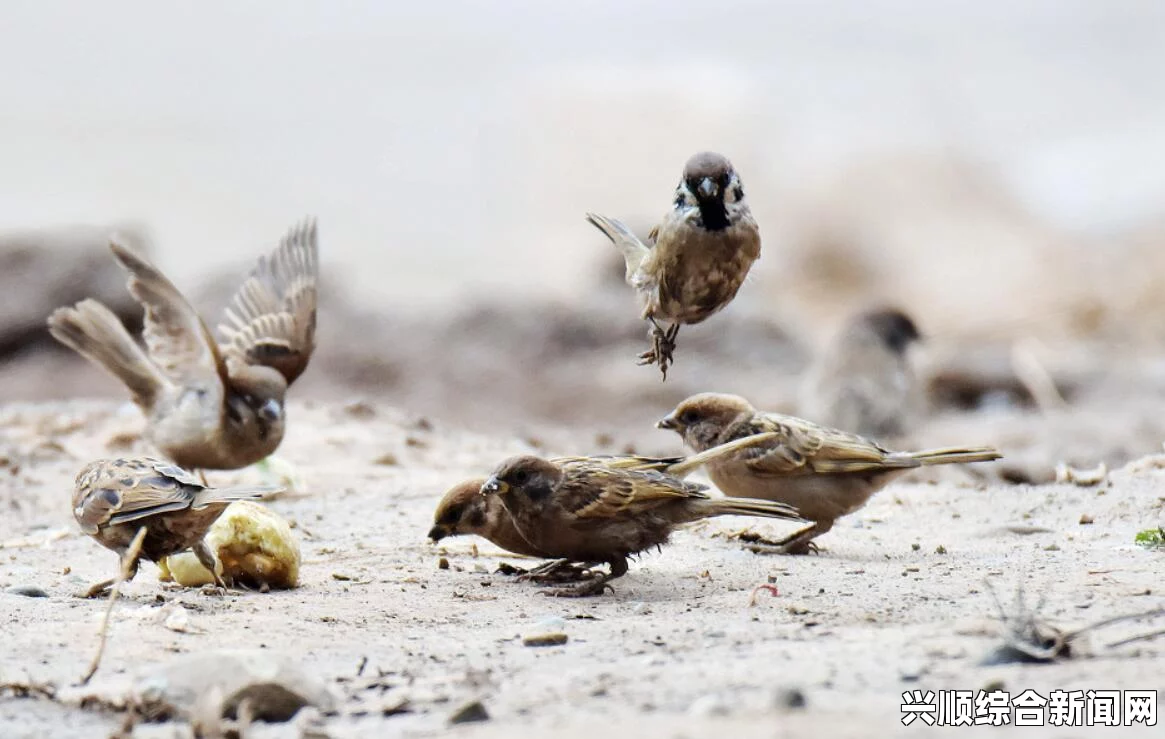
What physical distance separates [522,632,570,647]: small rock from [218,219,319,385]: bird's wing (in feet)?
14.9

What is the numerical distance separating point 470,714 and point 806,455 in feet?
10.6

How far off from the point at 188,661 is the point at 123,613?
1117 millimetres

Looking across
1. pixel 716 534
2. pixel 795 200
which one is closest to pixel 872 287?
pixel 795 200

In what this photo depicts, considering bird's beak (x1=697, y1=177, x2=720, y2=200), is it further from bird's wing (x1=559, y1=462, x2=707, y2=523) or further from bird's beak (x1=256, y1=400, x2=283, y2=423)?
bird's beak (x1=256, y1=400, x2=283, y2=423)

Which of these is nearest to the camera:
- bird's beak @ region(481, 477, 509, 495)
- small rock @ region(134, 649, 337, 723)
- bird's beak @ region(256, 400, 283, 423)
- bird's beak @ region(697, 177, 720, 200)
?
small rock @ region(134, 649, 337, 723)

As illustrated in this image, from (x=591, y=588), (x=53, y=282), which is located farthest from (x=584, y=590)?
(x=53, y=282)

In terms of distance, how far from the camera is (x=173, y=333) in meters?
8.41

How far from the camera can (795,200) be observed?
18812 mm

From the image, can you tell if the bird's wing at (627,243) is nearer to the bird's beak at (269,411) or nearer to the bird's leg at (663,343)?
the bird's leg at (663,343)

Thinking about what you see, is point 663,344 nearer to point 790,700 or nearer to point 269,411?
point 790,700

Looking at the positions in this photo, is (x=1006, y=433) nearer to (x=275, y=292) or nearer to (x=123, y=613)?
(x=275, y=292)

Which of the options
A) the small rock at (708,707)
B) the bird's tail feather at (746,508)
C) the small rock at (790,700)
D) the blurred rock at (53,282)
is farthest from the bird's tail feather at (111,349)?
the small rock at (790,700)

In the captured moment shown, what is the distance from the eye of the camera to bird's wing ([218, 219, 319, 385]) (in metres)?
8.81

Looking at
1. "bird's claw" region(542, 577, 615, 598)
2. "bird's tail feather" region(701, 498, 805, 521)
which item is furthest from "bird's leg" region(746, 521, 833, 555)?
"bird's claw" region(542, 577, 615, 598)
